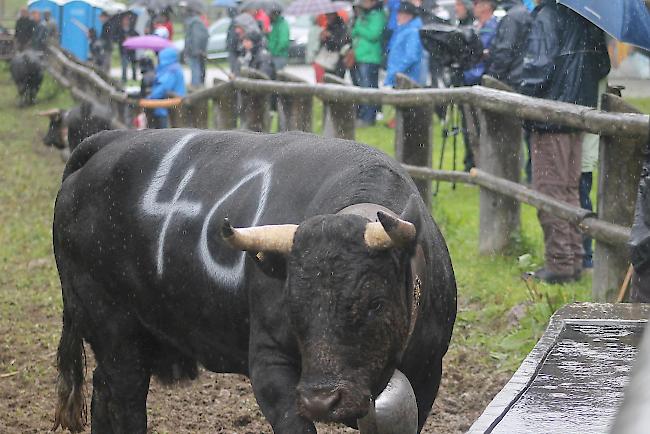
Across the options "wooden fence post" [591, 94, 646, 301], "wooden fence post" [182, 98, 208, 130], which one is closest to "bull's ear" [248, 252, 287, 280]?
"wooden fence post" [591, 94, 646, 301]

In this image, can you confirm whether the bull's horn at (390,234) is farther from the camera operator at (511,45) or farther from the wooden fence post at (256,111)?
the wooden fence post at (256,111)

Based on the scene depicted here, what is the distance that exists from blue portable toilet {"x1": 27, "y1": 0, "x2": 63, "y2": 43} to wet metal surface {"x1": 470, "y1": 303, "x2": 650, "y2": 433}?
28536 mm

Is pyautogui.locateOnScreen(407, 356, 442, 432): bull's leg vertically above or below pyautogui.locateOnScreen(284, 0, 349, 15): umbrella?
below

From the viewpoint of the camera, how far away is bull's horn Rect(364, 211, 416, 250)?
10.5 feet

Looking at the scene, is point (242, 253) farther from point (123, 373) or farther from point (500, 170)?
point (500, 170)

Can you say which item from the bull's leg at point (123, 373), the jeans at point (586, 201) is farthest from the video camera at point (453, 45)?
the bull's leg at point (123, 373)

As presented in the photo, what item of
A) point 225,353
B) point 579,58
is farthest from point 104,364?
point 579,58

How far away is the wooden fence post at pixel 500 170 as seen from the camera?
8.14m

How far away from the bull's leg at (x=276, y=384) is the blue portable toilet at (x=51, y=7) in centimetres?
2880

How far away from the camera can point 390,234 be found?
321 cm

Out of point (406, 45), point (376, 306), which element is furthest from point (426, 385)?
point (406, 45)

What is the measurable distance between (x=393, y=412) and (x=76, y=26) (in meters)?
28.9

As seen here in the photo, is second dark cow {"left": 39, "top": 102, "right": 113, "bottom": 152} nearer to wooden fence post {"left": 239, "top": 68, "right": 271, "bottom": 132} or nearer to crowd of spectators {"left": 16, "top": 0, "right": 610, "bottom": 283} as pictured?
crowd of spectators {"left": 16, "top": 0, "right": 610, "bottom": 283}

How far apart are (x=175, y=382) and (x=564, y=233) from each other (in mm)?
3361
